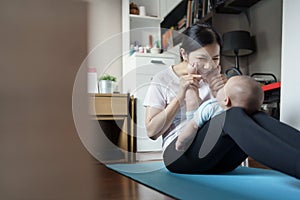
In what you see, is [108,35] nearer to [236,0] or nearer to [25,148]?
[236,0]

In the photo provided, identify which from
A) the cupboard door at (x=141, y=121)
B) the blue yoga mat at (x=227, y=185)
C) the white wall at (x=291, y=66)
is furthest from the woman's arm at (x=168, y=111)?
the cupboard door at (x=141, y=121)

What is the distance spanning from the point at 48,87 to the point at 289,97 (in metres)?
1.51

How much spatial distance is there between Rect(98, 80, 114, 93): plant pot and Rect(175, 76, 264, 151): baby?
1443 mm

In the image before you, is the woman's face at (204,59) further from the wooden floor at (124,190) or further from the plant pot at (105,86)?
the plant pot at (105,86)

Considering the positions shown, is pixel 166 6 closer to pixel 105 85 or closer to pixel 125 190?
pixel 105 85

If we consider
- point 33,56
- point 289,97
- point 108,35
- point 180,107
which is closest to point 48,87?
point 33,56

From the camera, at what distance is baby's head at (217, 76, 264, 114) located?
1126mm

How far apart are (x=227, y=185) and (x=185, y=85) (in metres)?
0.45

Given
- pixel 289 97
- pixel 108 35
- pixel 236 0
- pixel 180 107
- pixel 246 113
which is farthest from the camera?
pixel 108 35

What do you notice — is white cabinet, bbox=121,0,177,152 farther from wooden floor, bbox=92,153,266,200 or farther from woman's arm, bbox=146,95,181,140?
wooden floor, bbox=92,153,266,200

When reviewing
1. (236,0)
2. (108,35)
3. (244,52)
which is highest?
(236,0)

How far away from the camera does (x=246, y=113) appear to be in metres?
1.08

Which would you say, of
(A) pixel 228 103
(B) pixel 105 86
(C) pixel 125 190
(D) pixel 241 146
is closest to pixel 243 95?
(A) pixel 228 103

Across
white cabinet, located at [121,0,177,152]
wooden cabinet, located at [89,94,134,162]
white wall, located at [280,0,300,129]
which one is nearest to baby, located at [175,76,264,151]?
white wall, located at [280,0,300,129]
